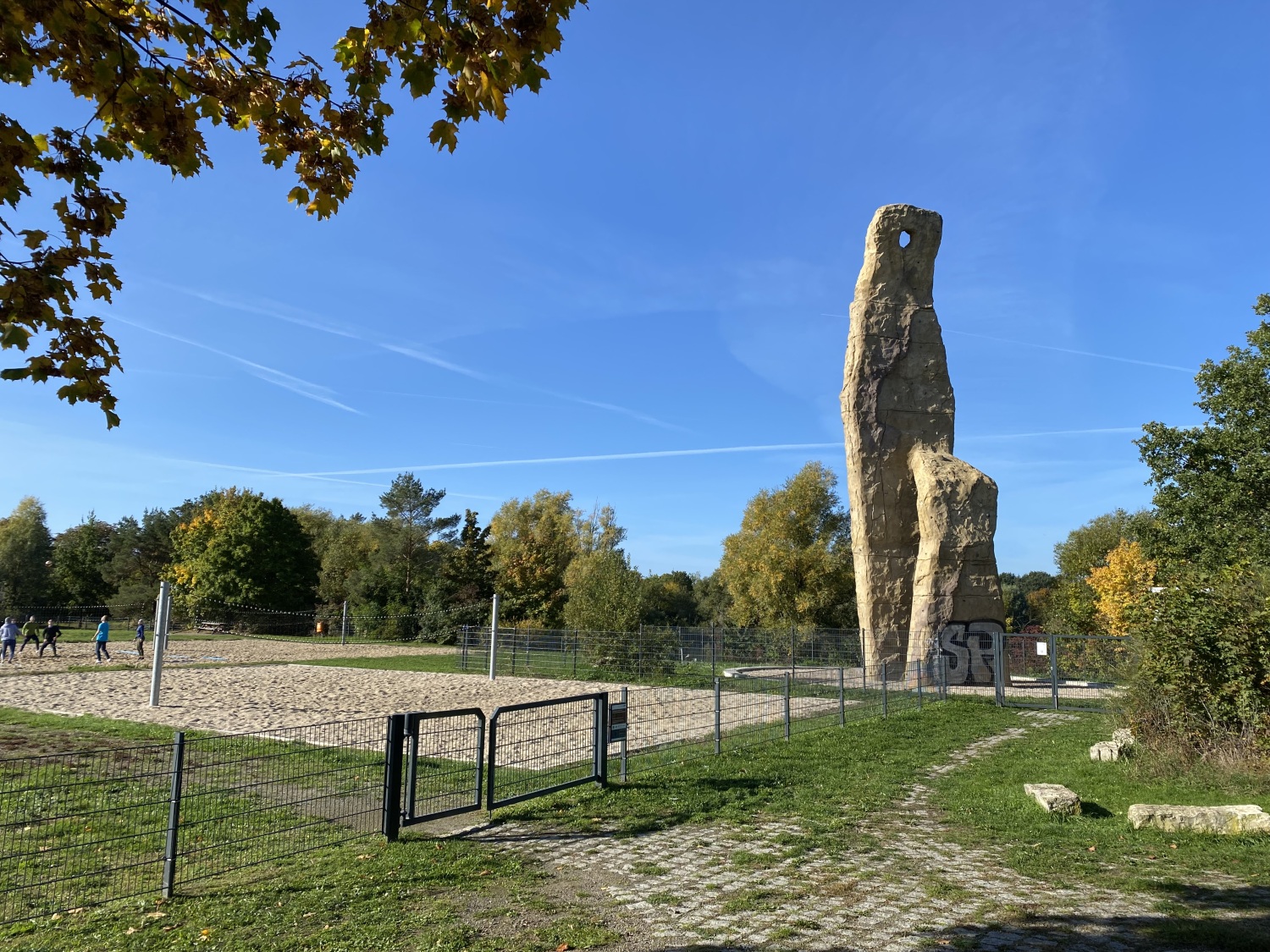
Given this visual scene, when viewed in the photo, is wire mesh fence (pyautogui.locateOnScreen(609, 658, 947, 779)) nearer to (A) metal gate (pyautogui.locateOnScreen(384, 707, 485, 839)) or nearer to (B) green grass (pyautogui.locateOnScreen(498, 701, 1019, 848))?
(B) green grass (pyautogui.locateOnScreen(498, 701, 1019, 848))

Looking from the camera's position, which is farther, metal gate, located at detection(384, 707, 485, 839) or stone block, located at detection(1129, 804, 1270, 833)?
stone block, located at detection(1129, 804, 1270, 833)

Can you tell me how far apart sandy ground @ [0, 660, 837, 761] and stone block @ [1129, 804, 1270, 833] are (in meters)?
5.12

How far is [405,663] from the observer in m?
28.2

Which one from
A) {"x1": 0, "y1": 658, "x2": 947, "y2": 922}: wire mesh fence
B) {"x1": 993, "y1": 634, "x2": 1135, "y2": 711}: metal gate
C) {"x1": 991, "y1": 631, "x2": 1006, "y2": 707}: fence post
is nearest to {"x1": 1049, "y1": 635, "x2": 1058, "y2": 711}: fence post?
{"x1": 993, "y1": 634, "x2": 1135, "y2": 711}: metal gate

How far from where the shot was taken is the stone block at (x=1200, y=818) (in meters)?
6.68

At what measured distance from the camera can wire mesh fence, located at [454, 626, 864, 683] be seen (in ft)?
76.5

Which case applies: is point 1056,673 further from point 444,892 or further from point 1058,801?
point 444,892

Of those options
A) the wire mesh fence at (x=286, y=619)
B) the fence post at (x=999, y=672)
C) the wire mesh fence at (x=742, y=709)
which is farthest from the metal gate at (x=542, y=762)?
the wire mesh fence at (x=286, y=619)

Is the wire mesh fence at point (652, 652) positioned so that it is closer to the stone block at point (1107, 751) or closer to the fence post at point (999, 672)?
the fence post at point (999, 672)

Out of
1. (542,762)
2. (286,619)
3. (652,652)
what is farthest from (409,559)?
(542,762)

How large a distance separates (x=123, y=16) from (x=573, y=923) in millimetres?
5415

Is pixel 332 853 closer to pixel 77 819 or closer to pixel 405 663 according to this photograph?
pixel 77 819

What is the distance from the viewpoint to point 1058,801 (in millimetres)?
7758

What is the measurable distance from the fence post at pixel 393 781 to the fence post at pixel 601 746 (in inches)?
98.3
